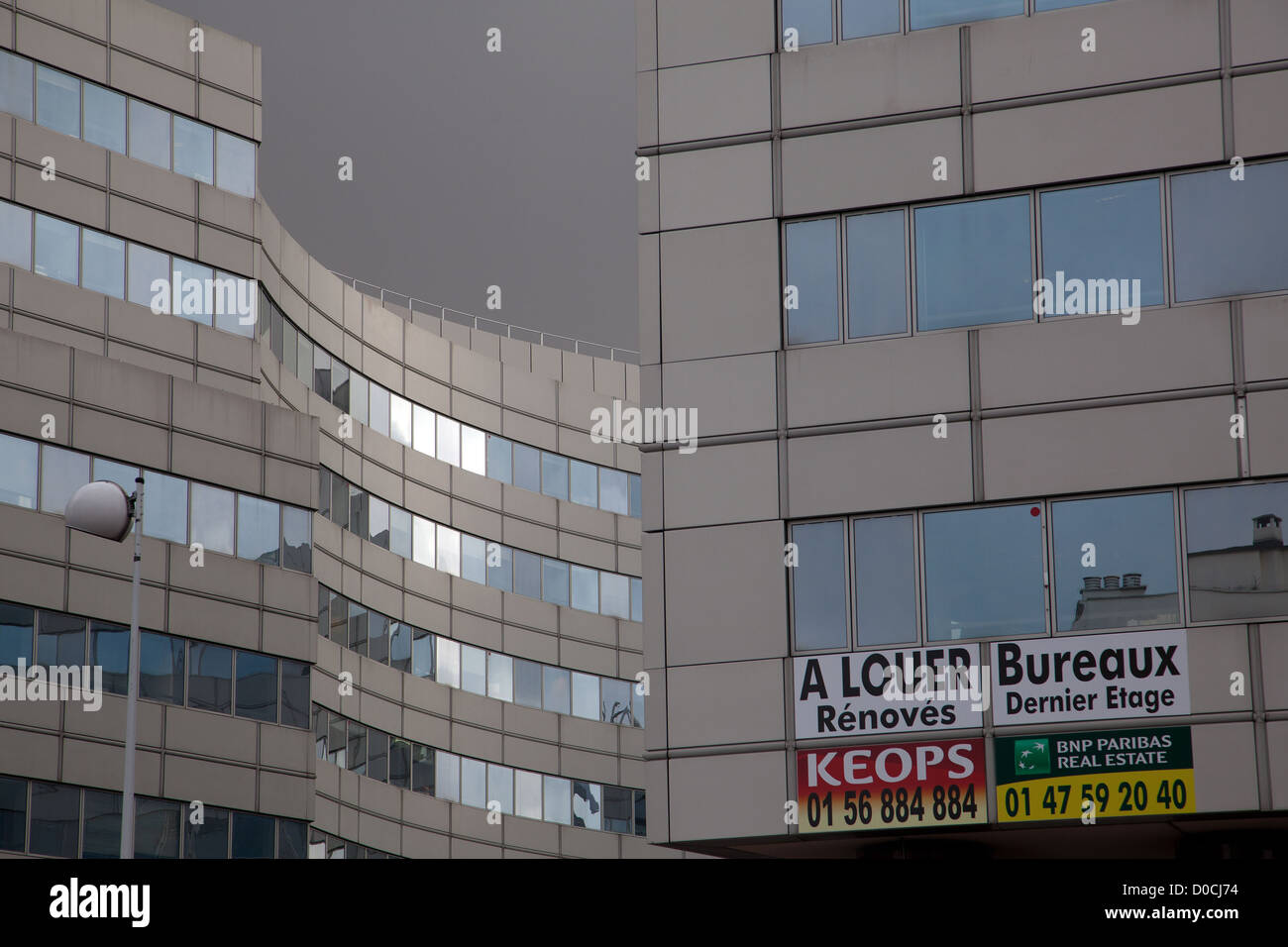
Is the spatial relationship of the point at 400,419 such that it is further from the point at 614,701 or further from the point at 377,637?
the point at 614,701

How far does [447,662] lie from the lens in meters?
57.3

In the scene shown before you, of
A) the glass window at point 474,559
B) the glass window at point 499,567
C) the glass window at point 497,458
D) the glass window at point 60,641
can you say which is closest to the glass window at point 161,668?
the glass window at point 60,641

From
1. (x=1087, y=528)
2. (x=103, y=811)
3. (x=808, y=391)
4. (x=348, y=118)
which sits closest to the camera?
(x=1087, y=528)

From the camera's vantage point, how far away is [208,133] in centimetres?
4447

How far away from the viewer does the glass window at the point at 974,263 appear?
23281 mm

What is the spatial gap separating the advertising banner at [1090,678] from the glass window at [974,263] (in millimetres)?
4121

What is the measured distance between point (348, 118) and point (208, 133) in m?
37.4

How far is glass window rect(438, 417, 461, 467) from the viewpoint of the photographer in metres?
58.4

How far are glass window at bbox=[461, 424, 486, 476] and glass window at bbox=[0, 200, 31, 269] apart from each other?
68.8ft

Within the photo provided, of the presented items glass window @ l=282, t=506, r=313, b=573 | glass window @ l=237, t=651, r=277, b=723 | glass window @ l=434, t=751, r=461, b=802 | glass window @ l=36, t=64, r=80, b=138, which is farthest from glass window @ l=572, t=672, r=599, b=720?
glass window @ l=36, t=64, r=80, b=138

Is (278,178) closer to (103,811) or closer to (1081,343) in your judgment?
(103,811)

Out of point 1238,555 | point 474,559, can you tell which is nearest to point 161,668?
point 474,559

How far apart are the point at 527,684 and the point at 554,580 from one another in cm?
369
